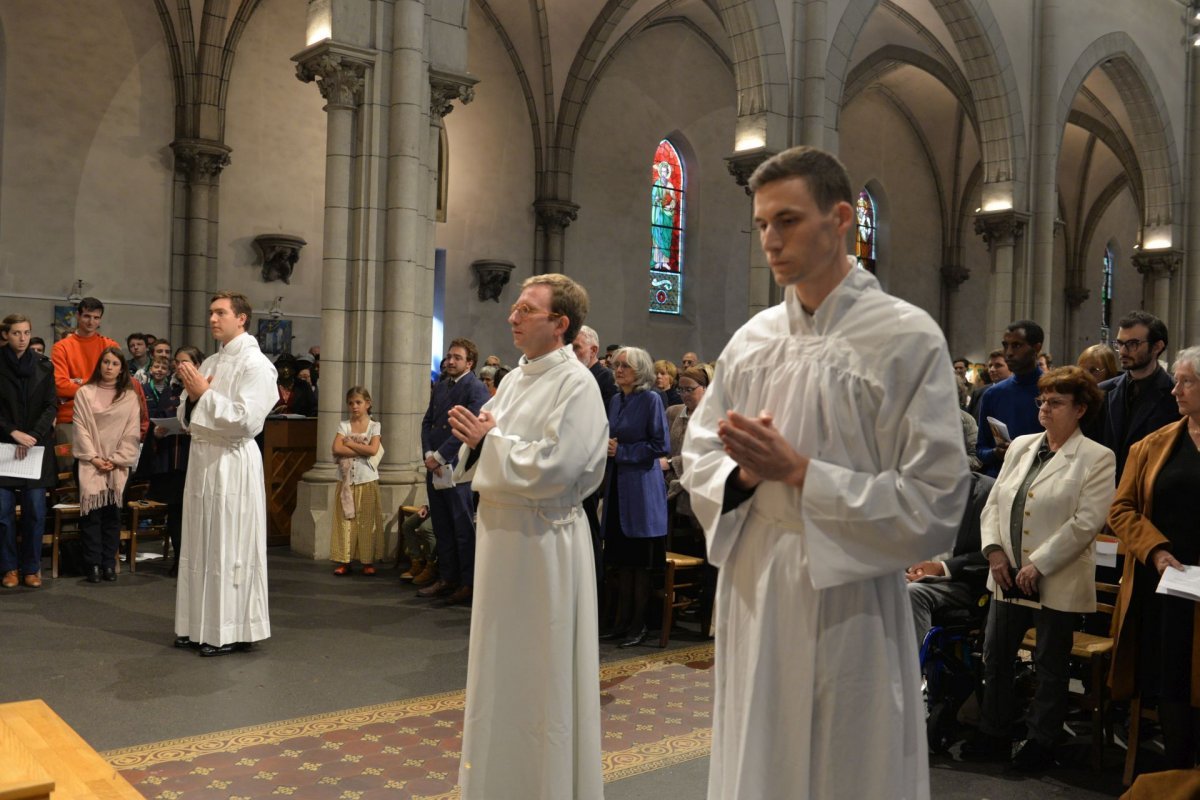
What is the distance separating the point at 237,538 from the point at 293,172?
9917mm

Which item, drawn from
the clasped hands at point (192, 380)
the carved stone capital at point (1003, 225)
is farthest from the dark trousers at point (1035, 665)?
the carved stone capital at point (1003, 225)

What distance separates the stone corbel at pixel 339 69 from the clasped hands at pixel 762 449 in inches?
308

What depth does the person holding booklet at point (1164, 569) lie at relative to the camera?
13.7 feet

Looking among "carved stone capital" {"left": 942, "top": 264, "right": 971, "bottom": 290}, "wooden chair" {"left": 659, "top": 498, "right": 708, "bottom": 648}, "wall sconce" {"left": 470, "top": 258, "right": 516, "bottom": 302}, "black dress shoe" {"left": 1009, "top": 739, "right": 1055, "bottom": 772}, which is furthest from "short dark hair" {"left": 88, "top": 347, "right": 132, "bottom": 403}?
"carved stone capital" {"left": 942, "top": 264, "right": 971, "bottom": 290}

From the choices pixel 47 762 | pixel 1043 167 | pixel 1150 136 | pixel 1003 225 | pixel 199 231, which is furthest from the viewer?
pixel 1150 136

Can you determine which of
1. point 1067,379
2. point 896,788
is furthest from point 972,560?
point 896,788

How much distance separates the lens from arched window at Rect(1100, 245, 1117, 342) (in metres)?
29.3

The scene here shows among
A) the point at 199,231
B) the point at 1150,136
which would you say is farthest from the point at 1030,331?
the point at 1150,136

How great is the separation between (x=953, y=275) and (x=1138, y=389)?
20273 mm

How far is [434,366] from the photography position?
16.7m

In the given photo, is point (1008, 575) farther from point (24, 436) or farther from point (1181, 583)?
point (24, 436)

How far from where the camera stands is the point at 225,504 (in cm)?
608

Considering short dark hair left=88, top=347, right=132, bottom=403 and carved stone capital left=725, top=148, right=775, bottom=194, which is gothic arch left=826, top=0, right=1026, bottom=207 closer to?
carved stone capital left=725, top=148, right=775, bottom=194

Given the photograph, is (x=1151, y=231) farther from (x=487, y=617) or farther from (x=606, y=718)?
(x=487, y=617)
